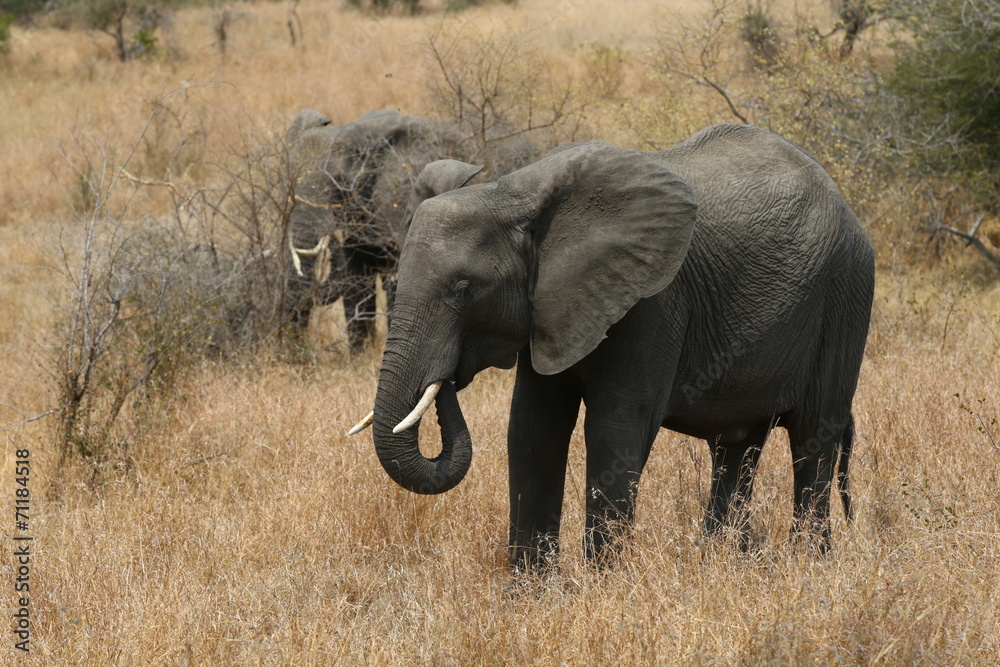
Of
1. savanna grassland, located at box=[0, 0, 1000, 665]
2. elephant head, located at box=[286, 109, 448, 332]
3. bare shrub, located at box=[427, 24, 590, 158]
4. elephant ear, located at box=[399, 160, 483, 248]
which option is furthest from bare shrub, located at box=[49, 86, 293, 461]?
elephant ear, located at box=[399, 160, 483, 248]

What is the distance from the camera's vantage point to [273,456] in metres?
6.07

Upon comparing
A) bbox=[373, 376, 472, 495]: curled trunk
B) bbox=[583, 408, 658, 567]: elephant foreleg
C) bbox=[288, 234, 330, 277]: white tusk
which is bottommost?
bbox=[288, 234, 330, 277]: white tusk

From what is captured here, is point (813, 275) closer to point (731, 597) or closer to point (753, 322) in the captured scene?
point (753, 322)

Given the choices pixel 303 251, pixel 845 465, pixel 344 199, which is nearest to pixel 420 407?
pixel 845 465

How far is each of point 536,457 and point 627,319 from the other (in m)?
0.75

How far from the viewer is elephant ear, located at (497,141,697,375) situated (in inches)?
153

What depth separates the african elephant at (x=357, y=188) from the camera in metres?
9.45

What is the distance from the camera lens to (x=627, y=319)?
13.3 ft

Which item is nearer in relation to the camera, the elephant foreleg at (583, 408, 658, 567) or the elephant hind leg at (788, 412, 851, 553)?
the elephant foreleg at (583, 408, 658, 567)

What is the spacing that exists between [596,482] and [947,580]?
126 cm

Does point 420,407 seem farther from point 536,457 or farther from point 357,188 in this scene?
point 357,188

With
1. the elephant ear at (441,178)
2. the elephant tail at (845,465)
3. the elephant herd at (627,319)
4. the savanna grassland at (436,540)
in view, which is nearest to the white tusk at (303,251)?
the savanna grassland at (436,540)

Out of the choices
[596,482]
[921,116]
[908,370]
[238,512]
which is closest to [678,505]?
[596,482]

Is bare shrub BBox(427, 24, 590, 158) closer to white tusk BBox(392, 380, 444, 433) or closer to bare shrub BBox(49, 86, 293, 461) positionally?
bare shrub BBox(49, 86, 293, 461)
